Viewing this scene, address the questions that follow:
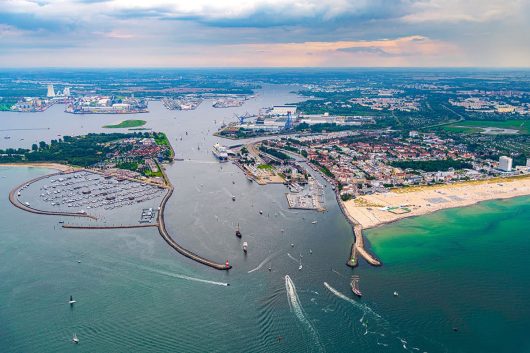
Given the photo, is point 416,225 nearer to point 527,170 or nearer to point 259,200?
point 259,200

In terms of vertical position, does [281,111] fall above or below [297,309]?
above

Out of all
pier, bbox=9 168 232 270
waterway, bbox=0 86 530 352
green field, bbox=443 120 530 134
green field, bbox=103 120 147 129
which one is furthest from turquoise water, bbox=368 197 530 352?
green field, bbox=103 120 147 129

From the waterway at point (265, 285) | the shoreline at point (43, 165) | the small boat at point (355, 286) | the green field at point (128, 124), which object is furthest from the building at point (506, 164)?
the green field at point (128, 124)

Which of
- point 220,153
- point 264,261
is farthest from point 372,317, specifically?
point 220,153

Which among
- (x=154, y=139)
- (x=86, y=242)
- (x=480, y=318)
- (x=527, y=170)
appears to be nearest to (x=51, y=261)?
(x=86, y=242)

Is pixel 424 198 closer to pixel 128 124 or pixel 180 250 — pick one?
pixel 180 250

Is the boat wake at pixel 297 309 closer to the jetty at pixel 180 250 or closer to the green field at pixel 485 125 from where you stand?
the jetty at pixel 180 250

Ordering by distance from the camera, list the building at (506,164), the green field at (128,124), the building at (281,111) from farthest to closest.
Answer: the building at (281,111) < the green field at (128,124) < the building at (506,164)
